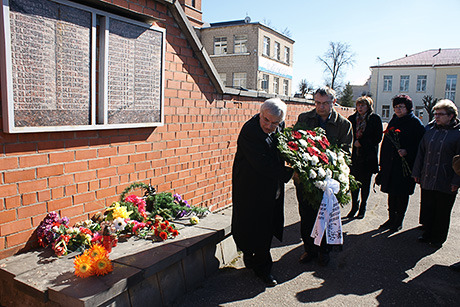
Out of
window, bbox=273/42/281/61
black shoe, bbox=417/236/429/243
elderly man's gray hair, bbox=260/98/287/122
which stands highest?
window, bbox=273/42/281/61

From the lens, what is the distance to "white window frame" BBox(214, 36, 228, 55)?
3884 cm

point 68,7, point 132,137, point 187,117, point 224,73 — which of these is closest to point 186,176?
point 187,117

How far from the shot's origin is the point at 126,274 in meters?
2.81

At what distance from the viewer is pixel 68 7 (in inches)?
127

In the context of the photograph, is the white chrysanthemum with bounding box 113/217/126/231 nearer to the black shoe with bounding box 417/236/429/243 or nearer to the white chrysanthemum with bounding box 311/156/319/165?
the white chrysanthemum with bounding box 311/156/319/165

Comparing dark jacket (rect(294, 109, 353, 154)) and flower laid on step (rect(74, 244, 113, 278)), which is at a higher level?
dark jacket (rect(294, 109, 353, 154))

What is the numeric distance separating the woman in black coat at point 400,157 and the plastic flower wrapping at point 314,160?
157cm

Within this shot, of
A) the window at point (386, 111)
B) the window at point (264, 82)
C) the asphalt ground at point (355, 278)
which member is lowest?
the asphalt ground at point (355, 278)

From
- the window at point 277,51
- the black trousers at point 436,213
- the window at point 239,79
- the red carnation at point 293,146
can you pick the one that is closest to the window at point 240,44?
the window at point 239,79

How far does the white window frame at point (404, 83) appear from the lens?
45156 millimetres

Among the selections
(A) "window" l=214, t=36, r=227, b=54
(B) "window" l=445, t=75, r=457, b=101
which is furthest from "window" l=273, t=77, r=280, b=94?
(B) "window" l=445, t=75, r=457, b=101

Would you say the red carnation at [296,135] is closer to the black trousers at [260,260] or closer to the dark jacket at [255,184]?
the dark jacket at [255,184]

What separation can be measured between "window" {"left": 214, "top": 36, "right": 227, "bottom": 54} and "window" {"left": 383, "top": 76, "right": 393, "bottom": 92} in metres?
21.1

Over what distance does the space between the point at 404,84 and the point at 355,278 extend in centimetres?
4682
